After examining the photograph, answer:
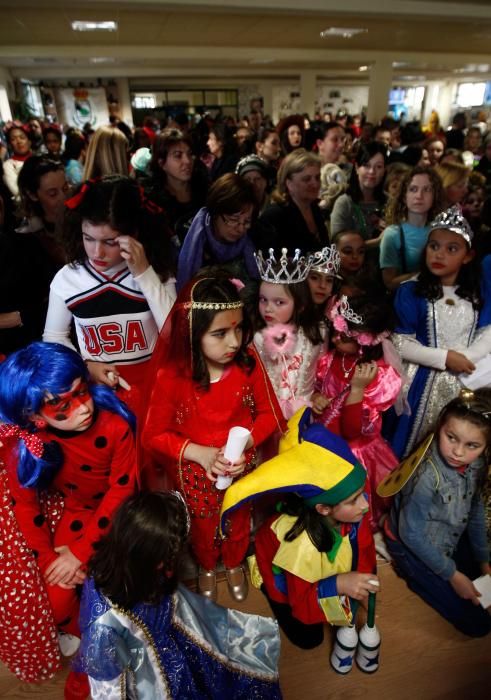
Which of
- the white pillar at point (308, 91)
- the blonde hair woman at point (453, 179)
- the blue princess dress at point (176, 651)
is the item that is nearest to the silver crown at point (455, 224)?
the blonde hair woman at point (453, 179)

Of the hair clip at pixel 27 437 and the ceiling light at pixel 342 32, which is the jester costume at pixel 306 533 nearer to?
the hair clip at pixel 27 437

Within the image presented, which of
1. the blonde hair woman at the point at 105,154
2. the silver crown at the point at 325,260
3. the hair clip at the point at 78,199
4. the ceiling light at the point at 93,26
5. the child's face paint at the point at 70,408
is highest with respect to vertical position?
the ceiling light at the point at 93,26

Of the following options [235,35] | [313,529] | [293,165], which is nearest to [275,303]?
[313,529]

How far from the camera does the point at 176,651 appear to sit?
1.37 metres

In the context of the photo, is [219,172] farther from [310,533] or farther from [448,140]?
[448,140]

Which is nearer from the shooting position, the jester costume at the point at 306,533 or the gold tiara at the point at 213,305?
the jester costume at the point at 306,533

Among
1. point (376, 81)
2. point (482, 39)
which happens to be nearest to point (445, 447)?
point (482, 39)

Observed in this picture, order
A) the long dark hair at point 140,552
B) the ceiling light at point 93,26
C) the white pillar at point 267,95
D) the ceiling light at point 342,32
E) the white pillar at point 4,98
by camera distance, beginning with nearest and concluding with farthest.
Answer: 1. the long dark hair at point 140,552
2. the ceiling light at point 93,26
3. the ceiling light at point 342,32
4. the white pillar at point 4,98
5. the white pillar at point 267,95

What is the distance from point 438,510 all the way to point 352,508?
607mm

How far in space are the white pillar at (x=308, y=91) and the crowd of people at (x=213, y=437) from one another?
14723 mm

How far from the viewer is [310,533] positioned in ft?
5.18

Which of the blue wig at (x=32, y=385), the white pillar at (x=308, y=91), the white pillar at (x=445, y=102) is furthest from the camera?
the white pillar at (x=445, y=102)

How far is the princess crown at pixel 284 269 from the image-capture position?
200cm

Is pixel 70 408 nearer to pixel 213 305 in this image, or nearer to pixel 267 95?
pixel 213 305
